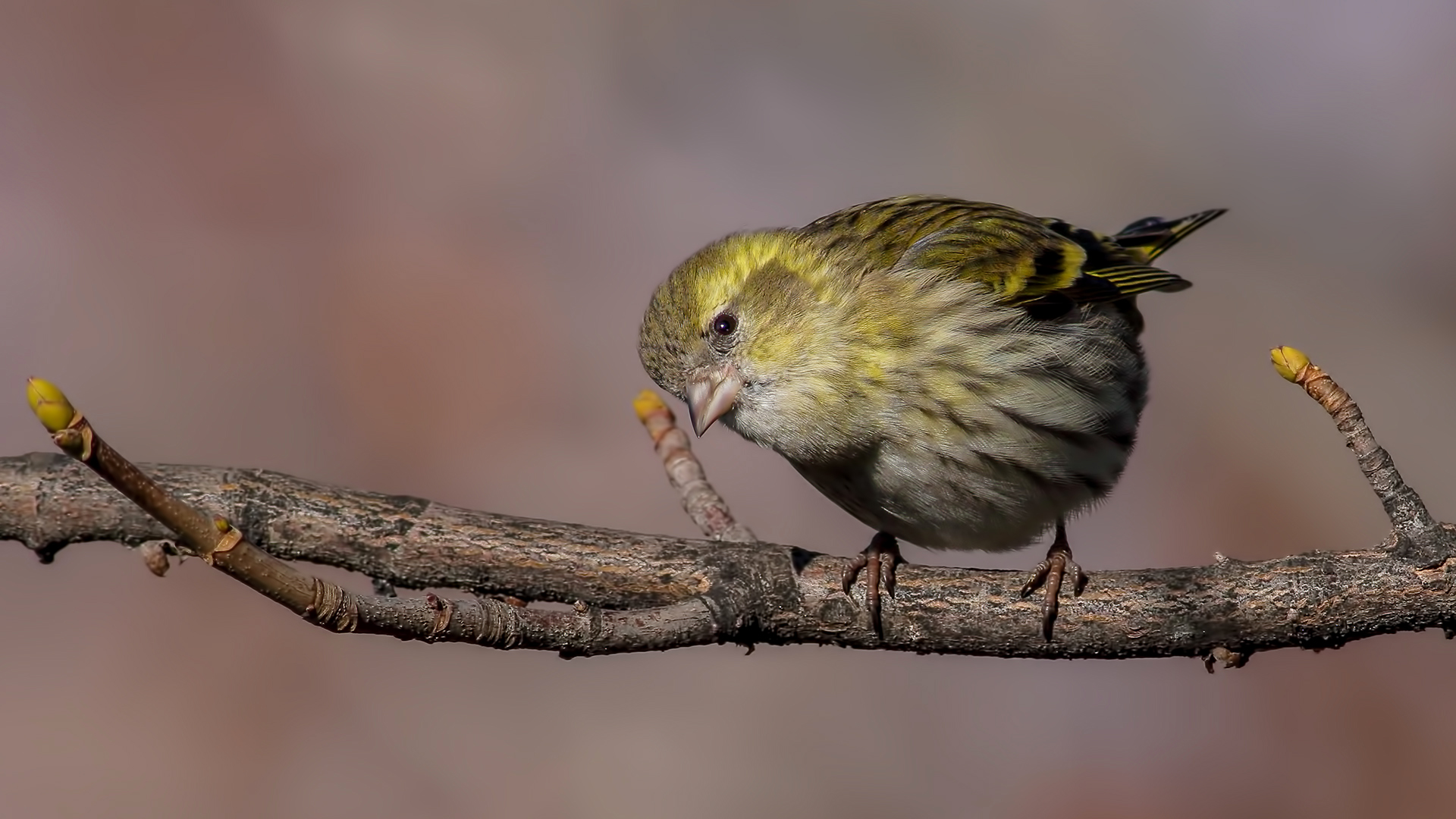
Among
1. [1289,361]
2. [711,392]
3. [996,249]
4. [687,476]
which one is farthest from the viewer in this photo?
[996,249]

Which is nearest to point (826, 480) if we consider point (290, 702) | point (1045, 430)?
point (1045, 430)

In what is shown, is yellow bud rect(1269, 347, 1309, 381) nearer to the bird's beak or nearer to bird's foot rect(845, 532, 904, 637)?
bird's foot rect(845, 532, 904, 637)

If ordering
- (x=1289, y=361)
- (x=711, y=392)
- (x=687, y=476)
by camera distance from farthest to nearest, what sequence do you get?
(x=687, y=476)
(x=711, y=392)
(x=1289, y=361)

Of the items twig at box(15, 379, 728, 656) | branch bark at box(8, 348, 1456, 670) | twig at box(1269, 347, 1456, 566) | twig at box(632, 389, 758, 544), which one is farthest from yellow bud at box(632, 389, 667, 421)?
twig at box(1269, 347, 1456, 566)

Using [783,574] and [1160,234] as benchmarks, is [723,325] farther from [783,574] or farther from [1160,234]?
[1160,234]

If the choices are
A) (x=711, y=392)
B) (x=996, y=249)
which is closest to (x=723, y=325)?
(x=711, y=392)

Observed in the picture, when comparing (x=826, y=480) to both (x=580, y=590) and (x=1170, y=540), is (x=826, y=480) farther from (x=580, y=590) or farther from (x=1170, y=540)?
(x=1170, y=540)

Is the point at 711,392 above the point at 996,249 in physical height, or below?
below
